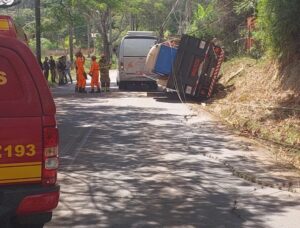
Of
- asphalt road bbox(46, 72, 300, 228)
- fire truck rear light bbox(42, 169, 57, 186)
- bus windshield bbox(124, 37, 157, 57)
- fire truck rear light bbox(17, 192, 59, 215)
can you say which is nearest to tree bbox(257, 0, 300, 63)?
asphalt road bbox(46, 72, 300, 228)

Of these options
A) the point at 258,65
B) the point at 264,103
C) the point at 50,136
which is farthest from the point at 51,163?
the point at 258,65

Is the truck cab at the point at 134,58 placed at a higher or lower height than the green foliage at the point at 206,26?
lower

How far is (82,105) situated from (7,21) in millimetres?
12155

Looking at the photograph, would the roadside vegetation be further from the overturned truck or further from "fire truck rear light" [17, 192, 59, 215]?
"fire truck rear light" [17, 192, 59, 215]

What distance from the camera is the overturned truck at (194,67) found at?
17812 mm

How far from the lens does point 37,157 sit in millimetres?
4316

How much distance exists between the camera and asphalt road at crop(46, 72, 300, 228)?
584 cm

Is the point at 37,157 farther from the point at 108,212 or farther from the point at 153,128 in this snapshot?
the point at 153,128

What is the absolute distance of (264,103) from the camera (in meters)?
13.5

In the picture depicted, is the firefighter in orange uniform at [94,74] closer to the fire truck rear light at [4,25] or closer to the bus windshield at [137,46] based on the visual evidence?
the bus windshield at [137,46]

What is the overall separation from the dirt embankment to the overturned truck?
0.59 m

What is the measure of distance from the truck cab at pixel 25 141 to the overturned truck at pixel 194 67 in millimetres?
13709

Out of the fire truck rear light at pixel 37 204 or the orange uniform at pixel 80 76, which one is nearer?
the fire truck rear light at pixel 37 204

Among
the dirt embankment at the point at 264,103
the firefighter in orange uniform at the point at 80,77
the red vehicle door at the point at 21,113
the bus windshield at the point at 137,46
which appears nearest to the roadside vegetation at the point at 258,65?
the dirt embankment at the point at 264,103
